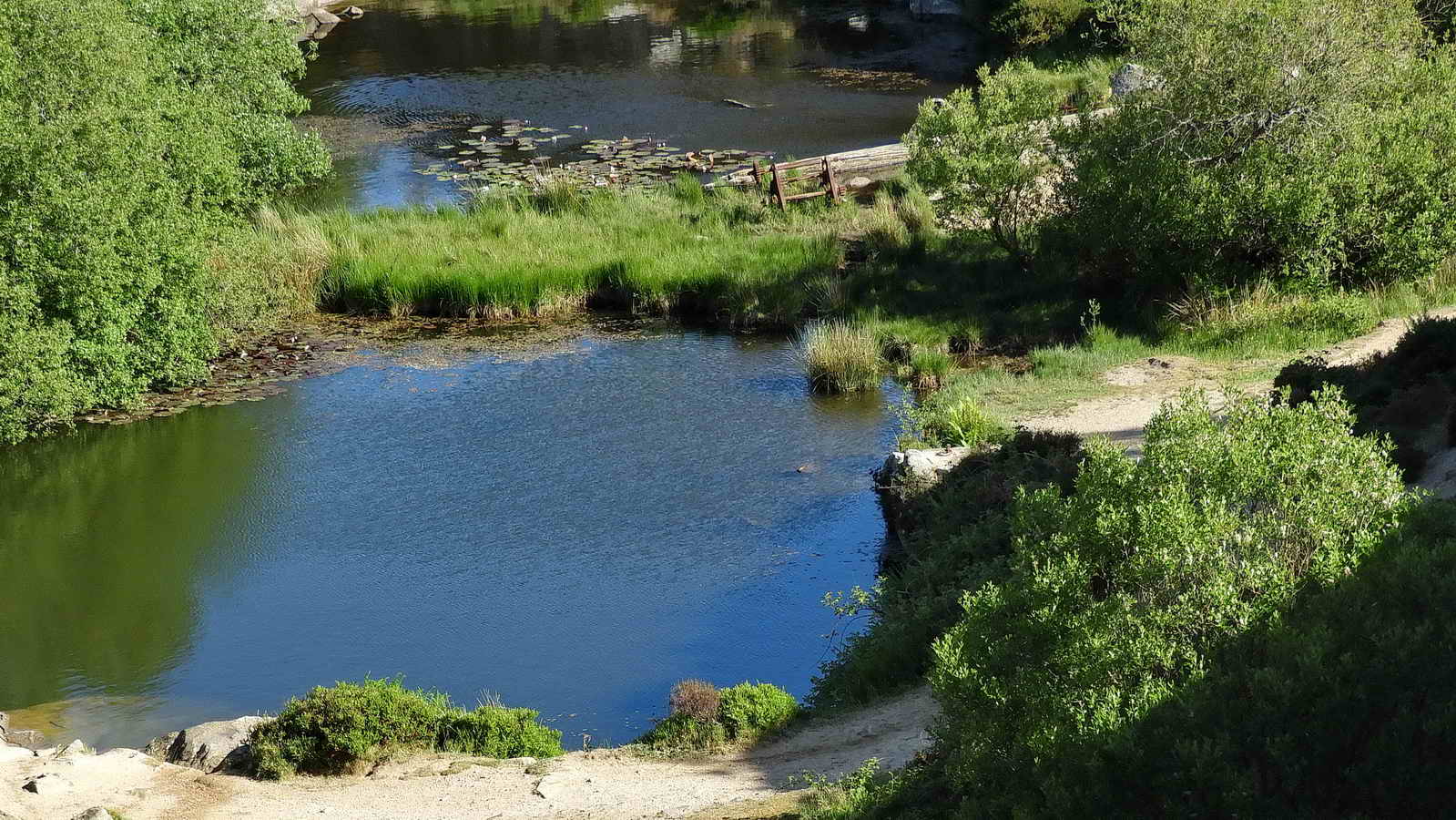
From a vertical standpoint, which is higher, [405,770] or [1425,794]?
[1425,794]

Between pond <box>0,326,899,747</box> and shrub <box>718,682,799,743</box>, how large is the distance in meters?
1.59

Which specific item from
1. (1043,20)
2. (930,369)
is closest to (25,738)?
(930,369)

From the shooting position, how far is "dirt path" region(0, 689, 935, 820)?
10.4 m

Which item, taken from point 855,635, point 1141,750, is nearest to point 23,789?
point 855,635

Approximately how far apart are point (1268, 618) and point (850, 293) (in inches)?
700

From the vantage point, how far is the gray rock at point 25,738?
13.1 metres

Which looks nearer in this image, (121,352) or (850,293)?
(121,352)

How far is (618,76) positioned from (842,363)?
31111mm

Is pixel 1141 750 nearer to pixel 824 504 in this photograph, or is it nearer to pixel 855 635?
pixel 855 635

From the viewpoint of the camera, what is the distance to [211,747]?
12234mm

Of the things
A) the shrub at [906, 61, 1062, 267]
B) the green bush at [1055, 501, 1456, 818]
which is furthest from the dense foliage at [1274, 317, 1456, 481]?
the shrub at [906, 61, 1062, 267]

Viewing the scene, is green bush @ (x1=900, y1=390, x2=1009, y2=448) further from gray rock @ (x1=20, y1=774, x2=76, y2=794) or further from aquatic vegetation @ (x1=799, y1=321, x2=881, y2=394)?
gray rock @ (x1=20, y1=774, x2=76, y2=794)

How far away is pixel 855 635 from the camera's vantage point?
44.7ft

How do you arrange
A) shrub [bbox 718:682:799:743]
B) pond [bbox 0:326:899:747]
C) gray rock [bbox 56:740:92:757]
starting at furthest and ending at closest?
pond [bbox 0:326:899:747], gray rock [bbox 56:740:92:757], shrub [bbox 718:682:799:743]
